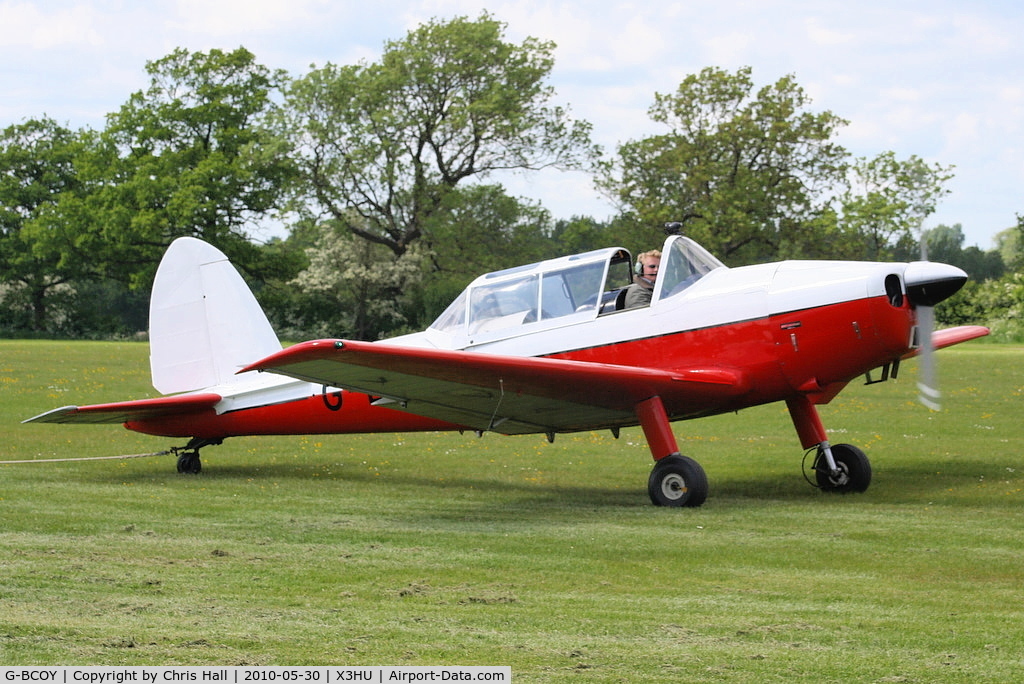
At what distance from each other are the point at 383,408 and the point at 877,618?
683 cm

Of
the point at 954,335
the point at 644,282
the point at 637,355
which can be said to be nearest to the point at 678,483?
the point at 637,355

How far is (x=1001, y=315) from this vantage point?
44.4m

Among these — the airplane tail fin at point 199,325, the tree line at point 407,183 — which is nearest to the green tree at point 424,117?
the tree line at point 407,183

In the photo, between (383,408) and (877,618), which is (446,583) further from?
(383,408)

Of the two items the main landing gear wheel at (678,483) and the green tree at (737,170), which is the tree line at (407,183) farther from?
the main landing gear wheel at (678,483)

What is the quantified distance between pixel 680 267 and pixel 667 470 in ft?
6.41

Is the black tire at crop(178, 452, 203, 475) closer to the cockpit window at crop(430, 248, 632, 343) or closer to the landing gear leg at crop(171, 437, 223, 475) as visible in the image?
the landing gear leg at crop(171, 437, 223, 475)

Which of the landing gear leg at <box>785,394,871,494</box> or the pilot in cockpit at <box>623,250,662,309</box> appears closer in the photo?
the pilot in cockpit at <box>623,250,662,309</box>

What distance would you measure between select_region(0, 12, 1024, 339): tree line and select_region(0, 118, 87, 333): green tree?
2.72ft

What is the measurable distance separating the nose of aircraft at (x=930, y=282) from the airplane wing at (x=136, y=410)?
24.2 feet

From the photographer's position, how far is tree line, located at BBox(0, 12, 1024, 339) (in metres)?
53.5

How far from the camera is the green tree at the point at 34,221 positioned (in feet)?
211

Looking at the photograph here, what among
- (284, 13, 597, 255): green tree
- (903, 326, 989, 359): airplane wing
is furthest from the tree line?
(903, 326, 989, 359): airplane wing

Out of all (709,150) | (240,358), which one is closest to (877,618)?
(240,358)
